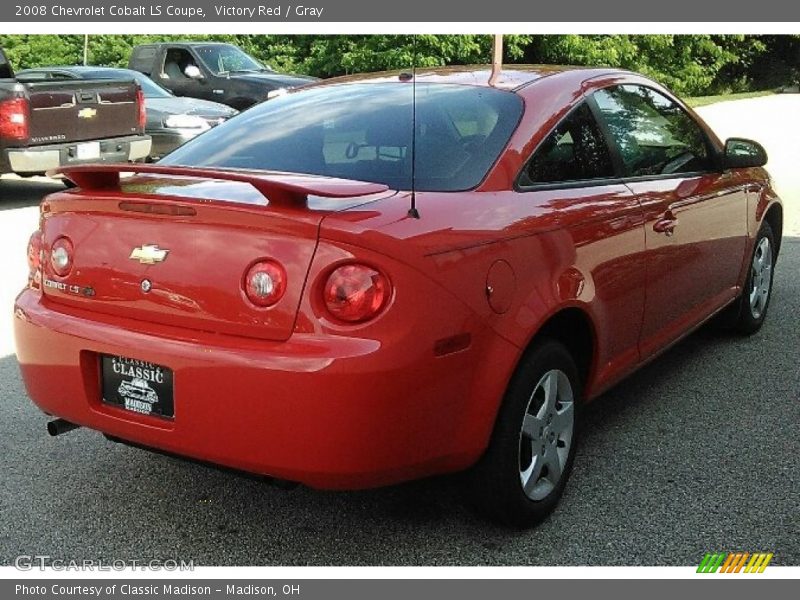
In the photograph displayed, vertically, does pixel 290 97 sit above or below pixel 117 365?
above

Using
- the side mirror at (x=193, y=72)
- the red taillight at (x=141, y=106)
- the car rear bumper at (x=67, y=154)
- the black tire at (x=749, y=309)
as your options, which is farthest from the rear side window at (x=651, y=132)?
the side mirror at (x=193, y=72)

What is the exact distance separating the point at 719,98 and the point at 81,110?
25.2 meters

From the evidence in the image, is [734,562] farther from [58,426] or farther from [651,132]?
[58,426]

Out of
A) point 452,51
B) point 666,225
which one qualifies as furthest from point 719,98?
point 666,225

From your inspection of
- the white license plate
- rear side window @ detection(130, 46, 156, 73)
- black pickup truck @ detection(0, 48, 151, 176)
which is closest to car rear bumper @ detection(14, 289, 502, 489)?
black pickup truck @ detection(0, 48, 151, 176)

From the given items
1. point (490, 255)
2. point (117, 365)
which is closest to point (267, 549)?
point (117, 365)

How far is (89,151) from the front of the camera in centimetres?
1079

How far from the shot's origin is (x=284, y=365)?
262 centimetres

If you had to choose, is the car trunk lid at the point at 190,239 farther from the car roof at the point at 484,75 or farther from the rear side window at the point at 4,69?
the rear side window at the point at 4,69

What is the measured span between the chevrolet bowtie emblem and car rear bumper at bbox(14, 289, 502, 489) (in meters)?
0.21

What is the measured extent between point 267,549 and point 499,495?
2.56ft

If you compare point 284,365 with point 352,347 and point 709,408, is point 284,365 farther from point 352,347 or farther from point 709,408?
point 709,408

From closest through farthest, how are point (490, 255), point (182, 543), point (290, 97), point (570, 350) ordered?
point (490, 255)
point (182, 543)
point (570, 350)
point (290, 97)

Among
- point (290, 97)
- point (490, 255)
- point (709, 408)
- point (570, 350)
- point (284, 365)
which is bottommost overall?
point (709, 408)
